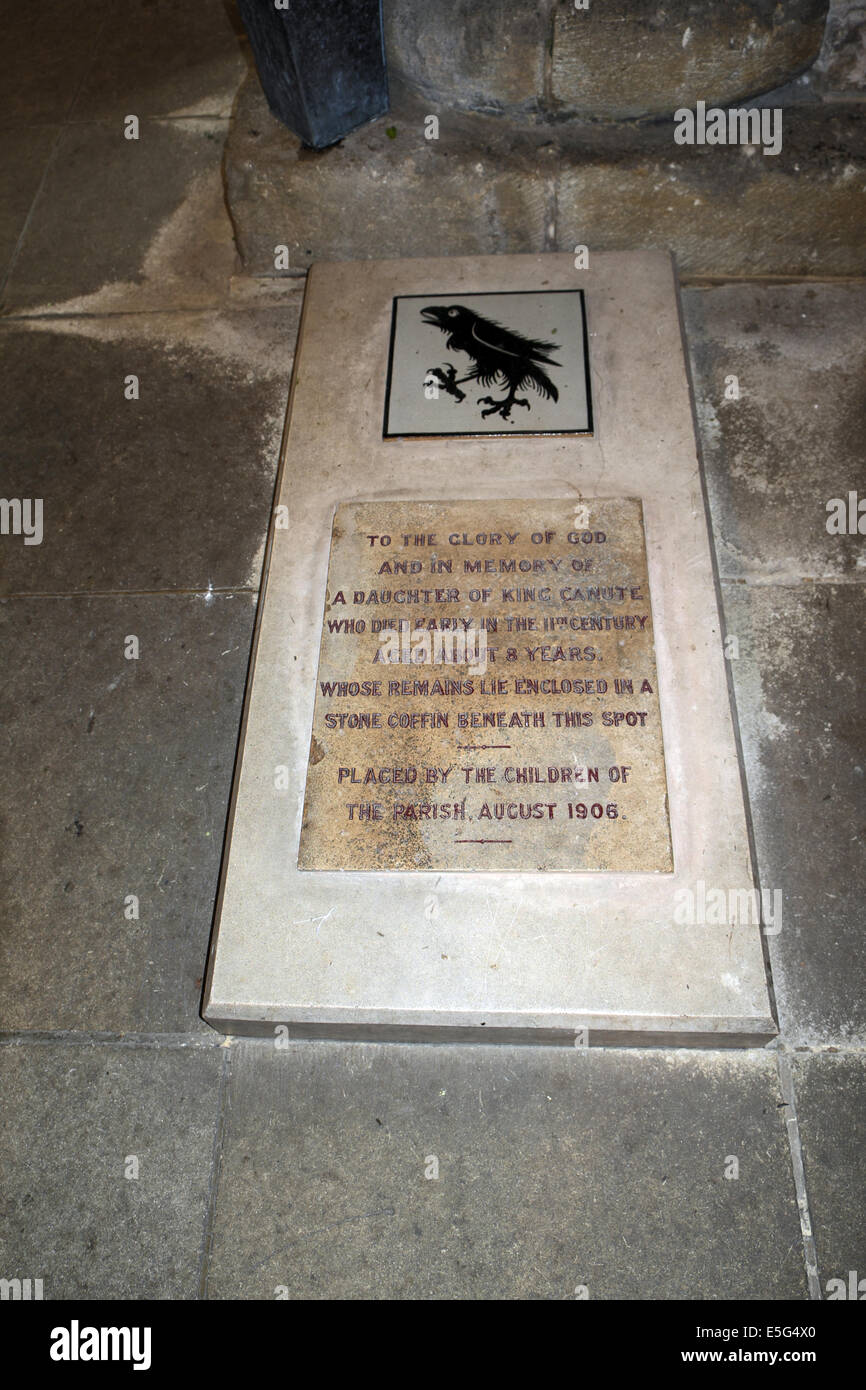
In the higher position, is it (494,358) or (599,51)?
(599,51)

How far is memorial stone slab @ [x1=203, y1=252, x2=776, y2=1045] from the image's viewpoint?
2.42 m

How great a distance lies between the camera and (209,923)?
2.72 metres

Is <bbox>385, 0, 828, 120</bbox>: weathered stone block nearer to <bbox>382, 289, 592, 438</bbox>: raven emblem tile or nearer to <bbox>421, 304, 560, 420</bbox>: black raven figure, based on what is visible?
<bbox>382, 289, 592, 438</bbox>: raven emblem tile

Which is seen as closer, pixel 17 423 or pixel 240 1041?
pixel 240 1041

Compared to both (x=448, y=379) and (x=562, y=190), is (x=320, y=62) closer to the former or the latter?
(x=562, y=190)

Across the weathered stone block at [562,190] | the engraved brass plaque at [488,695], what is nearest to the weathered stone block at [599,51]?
the weathered stone block at [562,190]

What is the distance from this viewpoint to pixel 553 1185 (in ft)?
7.66

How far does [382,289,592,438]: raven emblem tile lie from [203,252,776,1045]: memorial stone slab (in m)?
0.01

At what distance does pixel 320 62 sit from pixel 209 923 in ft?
11.1

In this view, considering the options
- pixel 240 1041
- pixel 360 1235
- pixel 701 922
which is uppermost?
pixel 701 922

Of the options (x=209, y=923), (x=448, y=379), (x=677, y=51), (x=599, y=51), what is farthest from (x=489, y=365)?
(x=209, y=923)

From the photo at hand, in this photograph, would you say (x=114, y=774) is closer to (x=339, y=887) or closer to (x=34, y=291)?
(x=339, y=887)
